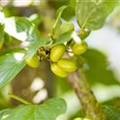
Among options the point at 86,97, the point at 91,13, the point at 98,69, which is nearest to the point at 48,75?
the point at 98,69

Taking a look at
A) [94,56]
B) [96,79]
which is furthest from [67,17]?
[96,79]

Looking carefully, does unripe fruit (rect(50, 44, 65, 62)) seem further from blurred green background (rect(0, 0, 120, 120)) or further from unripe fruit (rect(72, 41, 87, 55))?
blurred green background (rect(0, 0, 120, 120))

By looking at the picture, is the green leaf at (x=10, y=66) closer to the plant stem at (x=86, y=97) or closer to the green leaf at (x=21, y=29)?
the green leaf at (x=21, y=29)

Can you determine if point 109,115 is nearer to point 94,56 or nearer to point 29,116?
point 29,116

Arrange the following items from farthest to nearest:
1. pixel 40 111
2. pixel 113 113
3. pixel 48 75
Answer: pixel 48 75 < pixel 113 113 < pixel 40 111

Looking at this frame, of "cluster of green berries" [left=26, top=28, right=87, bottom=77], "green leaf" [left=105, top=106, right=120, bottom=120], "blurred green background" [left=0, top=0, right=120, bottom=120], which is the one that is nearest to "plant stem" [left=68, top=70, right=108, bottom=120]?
"green leaf" [left=105, top=106, right=120, bottom=120]

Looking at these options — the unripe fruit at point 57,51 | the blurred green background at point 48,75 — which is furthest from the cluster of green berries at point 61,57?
the blurred green background at point 48,75

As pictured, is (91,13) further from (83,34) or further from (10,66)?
(10,66)
